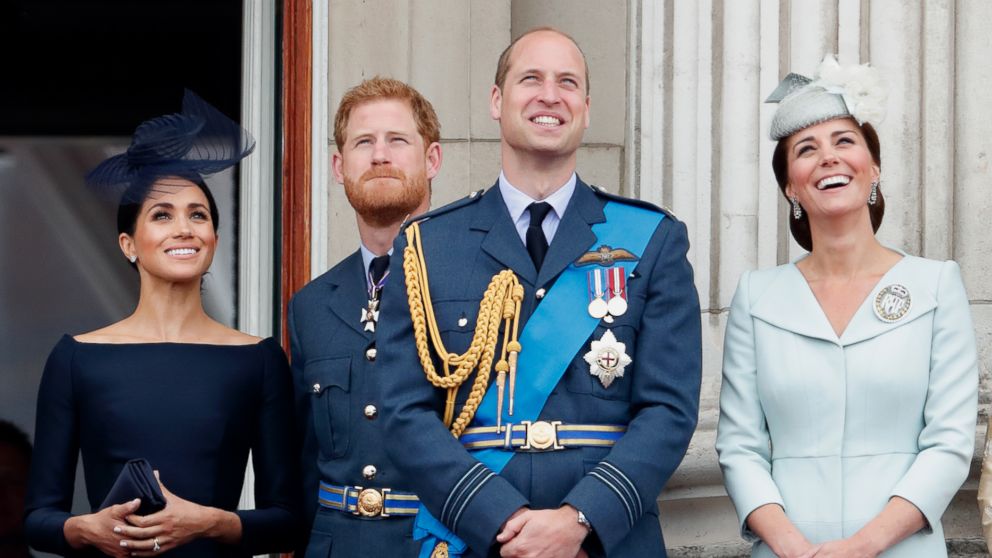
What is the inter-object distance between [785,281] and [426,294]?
2.65ft

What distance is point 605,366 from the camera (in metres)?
3.60

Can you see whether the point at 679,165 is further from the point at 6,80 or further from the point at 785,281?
the point at 6,80

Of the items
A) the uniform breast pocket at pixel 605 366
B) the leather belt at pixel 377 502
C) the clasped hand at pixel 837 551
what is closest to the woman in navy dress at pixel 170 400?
the leather belt at pixel 377 502

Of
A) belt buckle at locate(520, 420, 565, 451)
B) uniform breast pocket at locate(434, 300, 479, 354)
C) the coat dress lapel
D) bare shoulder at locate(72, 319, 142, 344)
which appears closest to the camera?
belt buckle at locate(520, 420, 565, 451)

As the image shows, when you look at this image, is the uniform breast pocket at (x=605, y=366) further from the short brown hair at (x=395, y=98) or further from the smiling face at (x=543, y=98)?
the short brown hair at (x=395, y=98)

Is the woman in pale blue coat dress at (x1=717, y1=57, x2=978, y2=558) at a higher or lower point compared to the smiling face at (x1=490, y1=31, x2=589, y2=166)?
lower

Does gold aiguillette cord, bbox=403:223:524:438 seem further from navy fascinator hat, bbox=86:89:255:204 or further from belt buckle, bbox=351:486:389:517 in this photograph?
navy fascinator hat, bbox=86:89:255:204

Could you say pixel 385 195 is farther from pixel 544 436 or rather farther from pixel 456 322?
pixel 544 436

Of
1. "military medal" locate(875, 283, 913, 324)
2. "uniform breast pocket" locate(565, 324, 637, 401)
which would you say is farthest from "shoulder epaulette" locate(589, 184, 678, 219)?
"military medal" locate(875, 283, 913, 324)

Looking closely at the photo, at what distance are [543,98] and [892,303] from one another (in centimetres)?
84

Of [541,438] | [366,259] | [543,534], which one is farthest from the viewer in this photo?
[366,259]

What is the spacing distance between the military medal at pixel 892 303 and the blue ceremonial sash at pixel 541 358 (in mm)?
517

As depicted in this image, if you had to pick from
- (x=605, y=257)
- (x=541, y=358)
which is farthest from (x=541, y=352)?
(x=605, y=257)

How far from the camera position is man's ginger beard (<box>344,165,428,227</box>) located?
14.3 feet
